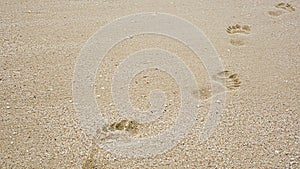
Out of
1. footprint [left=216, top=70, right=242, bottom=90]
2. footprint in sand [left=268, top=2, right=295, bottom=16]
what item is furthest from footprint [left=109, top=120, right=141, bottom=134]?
footprint in sand [left=268, top=2, right=295, bottom=16]

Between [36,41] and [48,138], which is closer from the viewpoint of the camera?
[48,138]

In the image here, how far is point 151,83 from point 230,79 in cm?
48

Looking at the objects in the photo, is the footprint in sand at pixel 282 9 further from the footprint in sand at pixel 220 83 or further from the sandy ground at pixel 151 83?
the footprint in sand at pixel 220 83

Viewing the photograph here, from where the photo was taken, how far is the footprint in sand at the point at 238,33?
2520 millimetres

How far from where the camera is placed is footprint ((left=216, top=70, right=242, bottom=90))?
85.0 inches

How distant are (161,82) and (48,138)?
75 centimetres

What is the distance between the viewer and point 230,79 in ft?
7.26

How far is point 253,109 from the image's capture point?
6.61 feet

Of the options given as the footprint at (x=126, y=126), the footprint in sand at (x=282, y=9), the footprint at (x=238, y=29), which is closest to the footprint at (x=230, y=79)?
the footprint at (x=238, y=29)

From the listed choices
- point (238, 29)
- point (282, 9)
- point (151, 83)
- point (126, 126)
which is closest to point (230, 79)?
point (151, 83)

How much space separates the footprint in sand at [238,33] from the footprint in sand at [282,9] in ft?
1.07

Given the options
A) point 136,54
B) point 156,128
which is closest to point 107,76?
point 136,54

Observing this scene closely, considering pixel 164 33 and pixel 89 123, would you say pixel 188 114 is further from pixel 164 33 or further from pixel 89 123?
pixel 164 33

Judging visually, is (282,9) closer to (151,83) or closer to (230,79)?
(230,79)
